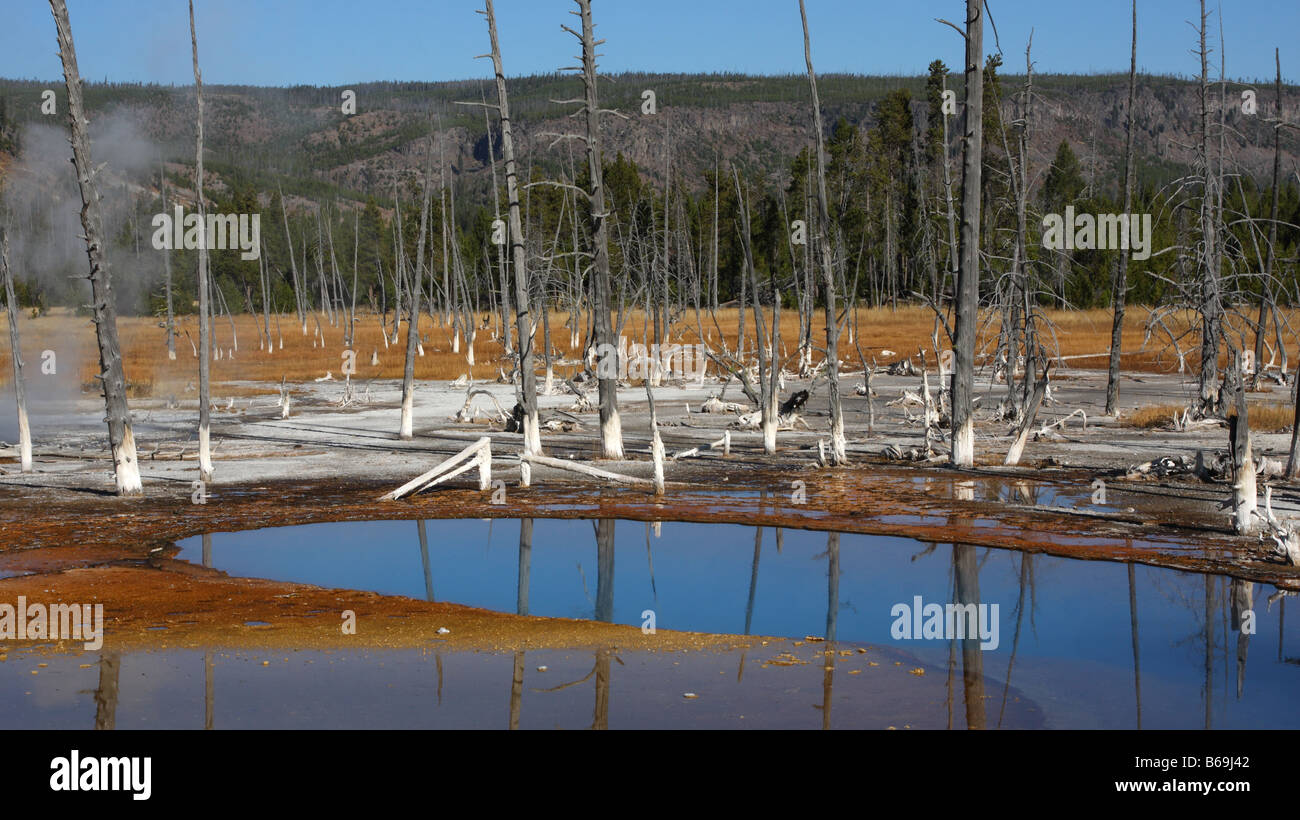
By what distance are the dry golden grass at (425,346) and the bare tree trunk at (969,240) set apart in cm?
1914

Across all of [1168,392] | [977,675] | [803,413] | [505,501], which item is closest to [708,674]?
[977,675]

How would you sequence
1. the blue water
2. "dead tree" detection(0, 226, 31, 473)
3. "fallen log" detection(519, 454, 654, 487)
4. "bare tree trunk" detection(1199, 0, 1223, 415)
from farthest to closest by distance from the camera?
"dead tree" detection(0, 226, 31, 473) → "bare tree trunk" detection(1199, 0, 1223, 415) → "fallen log" detection(519, 454, 654, 487) → the blue water

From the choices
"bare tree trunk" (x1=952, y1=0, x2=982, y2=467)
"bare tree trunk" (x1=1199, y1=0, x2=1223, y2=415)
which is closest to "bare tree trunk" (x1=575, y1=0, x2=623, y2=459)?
"bare tree trunk" (x1=952, y1=0, x2=982, y2=467)

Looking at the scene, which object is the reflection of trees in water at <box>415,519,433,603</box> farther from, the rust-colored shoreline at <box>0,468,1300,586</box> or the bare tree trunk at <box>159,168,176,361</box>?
the bare tree trunk at <box>159,168,176,361</box>

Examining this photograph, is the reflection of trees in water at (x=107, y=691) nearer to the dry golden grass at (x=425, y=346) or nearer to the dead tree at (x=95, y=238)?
the dead tree at (x=95, y=238)

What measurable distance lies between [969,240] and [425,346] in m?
50.7

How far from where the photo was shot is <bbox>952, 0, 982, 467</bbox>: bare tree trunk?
19.6 m

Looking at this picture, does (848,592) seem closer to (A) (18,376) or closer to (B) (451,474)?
(B) (451,474)

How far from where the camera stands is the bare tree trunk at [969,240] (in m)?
19.6

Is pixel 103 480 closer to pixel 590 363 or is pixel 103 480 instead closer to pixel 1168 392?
pixel 590 363

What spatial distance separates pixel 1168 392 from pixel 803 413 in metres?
11.7

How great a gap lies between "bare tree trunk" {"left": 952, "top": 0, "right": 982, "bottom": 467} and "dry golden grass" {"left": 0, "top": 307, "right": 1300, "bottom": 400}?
754 inches

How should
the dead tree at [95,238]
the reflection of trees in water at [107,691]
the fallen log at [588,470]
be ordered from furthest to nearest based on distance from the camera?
the fallen log at [588,470], the dead tree at [95,238], the reflection of trees in water at [107,691]

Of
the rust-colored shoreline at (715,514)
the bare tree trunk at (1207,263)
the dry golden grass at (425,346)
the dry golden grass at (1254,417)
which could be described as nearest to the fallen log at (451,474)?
the rust-colored shoreline at (715,514)
